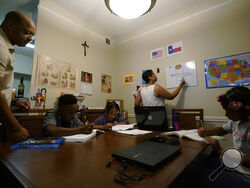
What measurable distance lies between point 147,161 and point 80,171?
0.24 meters

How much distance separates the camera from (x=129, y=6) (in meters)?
1.64

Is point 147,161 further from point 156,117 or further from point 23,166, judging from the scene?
point 156,117

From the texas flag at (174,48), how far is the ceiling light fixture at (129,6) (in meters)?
1.06

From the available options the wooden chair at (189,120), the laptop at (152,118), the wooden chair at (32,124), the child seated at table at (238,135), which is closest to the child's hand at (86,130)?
the laptop at (152,118)

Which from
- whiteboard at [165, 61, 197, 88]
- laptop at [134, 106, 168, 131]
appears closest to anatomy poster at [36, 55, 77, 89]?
laptop at [134, 106, 168, 131]

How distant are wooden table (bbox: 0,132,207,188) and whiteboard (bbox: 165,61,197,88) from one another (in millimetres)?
1844

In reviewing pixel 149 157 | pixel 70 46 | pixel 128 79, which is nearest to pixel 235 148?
pixel 149 157

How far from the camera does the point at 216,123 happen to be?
195cm

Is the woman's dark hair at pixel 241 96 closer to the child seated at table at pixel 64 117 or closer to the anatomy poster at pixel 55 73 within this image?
the child seated at table at pixel 64 117

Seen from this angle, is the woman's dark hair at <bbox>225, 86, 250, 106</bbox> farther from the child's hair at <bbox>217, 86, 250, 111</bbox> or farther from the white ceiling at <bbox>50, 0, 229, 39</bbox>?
the white ceiling at <bbox>50, 0, 229, 39</bbox>

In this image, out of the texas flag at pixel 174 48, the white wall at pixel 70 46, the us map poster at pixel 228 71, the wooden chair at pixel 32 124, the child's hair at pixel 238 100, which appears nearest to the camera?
the child's hair at pixel 238 100

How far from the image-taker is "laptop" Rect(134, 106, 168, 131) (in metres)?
1.28

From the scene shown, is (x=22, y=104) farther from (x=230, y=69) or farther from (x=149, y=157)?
(x=230, y=69)

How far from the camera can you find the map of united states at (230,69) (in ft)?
5.99
